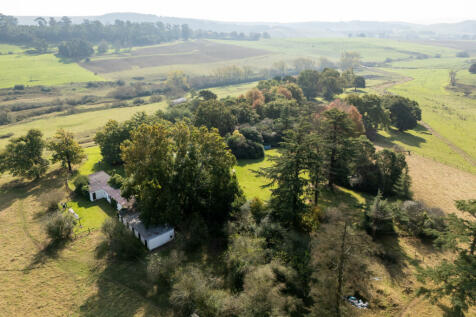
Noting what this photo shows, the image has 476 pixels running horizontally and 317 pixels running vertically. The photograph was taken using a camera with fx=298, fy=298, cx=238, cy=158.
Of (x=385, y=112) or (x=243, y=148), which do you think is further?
(x=385, y=112)

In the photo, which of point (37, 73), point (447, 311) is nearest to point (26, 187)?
point (447, 311)

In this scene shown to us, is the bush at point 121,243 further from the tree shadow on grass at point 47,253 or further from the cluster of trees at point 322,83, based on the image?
the cluster of trees at point 322,83

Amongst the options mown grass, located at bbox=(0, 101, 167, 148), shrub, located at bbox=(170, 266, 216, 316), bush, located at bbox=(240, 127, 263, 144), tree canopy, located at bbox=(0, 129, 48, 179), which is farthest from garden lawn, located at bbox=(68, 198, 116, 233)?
mown grass, located at bbox=(0, 101, 167, 148)

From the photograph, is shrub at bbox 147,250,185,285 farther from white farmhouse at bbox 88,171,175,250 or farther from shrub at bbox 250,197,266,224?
shrub at bbox 250,197,266,224

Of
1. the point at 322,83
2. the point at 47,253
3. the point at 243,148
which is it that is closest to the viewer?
the point at 47,253

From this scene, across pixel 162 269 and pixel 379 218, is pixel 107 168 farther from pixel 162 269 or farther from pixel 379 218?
pixel 379 218

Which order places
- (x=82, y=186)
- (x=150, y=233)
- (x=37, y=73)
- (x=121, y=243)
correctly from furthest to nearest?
1. (x=37, y=73)
2. (x=82, y=186)
3. (x=150, y=233)
4. (x=121, y=243)

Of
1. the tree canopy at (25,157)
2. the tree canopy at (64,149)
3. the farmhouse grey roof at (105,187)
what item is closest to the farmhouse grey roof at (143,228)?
the farmhouse grey roof at (105,187)
